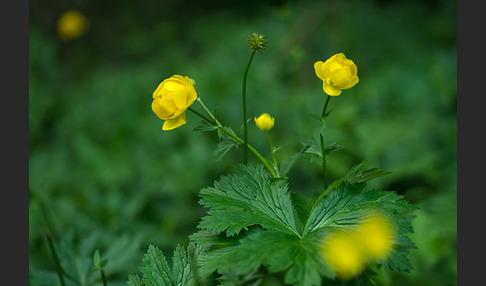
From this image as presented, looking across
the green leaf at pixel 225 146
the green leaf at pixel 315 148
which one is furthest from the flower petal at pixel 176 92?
the green leaf at pixel 315 148

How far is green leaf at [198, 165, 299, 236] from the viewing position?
809 mm

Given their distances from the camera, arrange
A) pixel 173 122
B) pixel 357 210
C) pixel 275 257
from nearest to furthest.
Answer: pixel 275 257
pixel 357 210
pixel 173 122

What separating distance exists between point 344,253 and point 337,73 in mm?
362

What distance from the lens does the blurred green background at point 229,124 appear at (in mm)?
1737

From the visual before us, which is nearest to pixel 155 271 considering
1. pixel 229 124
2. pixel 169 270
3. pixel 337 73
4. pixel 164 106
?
pixel 169 270

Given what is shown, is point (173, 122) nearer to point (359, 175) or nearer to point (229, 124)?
point (359, 175)

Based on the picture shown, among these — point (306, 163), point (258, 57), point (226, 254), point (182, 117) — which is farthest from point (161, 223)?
point (258, 57)

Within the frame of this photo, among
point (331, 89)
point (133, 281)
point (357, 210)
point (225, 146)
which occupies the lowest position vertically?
point (133, 281)

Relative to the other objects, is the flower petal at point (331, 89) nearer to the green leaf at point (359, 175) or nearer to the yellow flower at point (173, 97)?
the green leaf at point (359, 175)

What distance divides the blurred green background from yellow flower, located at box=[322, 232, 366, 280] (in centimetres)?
45

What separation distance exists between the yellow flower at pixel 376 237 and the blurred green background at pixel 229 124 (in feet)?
1.40

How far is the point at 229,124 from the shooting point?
8.48 feet

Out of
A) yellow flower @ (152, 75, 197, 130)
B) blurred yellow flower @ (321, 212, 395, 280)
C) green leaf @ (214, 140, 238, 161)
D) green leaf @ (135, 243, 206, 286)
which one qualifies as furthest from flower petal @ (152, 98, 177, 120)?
blurred yellow flower @ (321, 212, 395, 280)

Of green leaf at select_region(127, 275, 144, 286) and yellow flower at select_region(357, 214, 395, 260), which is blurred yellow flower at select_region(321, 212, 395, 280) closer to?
yellow flower at select_region(357, 214, 395, 260)
